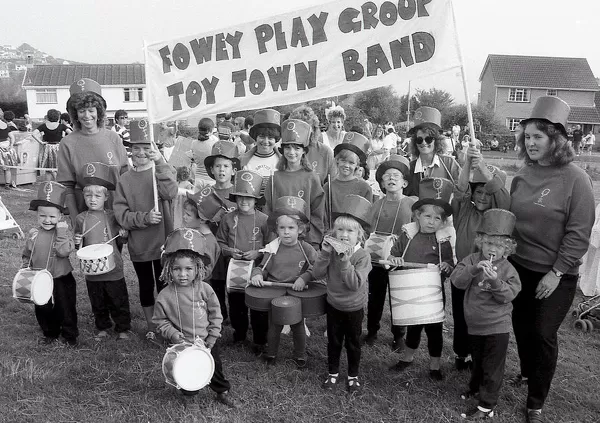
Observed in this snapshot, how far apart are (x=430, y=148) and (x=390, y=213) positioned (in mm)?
871

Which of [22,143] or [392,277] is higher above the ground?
[22,143]

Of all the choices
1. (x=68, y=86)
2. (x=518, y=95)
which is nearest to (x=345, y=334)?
(x=518, y=95)

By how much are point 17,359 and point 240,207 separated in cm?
273

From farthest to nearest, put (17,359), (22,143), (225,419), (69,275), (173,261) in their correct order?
(22,143) < (69,275) < (17,359) < (173,261) < (225,419)

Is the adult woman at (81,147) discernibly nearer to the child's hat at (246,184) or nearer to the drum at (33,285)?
the drum at (33,285)

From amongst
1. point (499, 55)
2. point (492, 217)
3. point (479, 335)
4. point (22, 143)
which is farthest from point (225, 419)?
point (499, 55)

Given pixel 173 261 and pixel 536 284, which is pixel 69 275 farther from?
pixel 536 284

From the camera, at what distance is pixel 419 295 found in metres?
4.65

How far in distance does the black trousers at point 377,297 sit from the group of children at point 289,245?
1cm

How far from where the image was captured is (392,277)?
187 inches

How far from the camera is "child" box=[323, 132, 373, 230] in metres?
5.80

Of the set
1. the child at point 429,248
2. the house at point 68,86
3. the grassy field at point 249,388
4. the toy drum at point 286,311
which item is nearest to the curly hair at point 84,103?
the grassy field at point 249,388

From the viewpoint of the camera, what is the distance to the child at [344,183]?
5.80 meters

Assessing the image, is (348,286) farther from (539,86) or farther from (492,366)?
(539,86)
